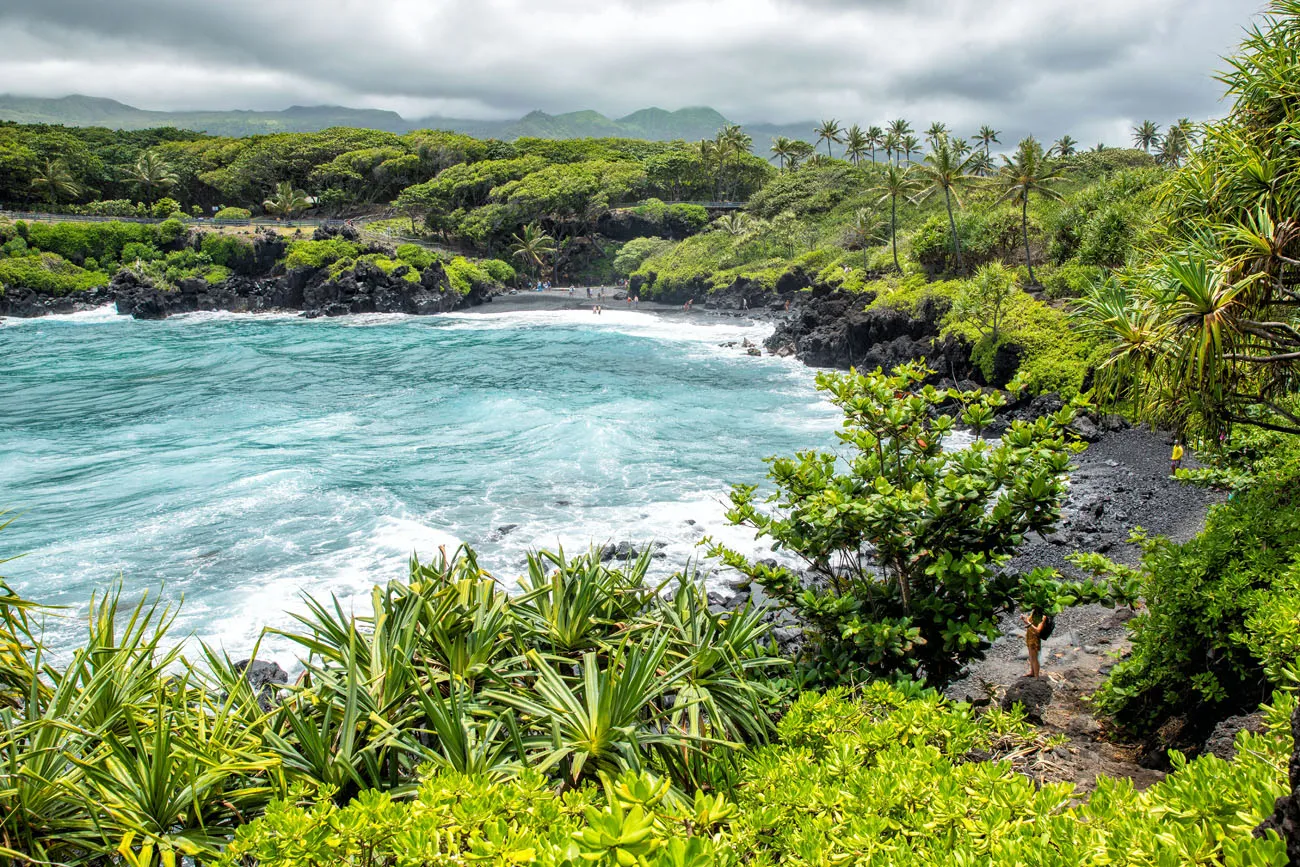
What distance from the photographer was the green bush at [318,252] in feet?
197

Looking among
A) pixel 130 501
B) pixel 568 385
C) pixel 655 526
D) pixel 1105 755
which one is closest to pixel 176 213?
pixel 568 385

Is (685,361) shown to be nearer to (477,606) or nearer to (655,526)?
(655,526)

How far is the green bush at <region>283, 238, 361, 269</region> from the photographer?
59.9 meters

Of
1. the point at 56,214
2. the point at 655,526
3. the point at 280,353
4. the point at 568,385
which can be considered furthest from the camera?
the point at 56,214

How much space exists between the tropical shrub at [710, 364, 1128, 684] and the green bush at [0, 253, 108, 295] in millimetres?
70182

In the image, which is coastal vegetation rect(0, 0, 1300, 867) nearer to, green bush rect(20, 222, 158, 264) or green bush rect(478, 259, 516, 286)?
green bush rect(478, 259, 516, 286)

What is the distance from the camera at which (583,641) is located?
5664 mm

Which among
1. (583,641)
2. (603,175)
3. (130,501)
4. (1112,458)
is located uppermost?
(603,175)

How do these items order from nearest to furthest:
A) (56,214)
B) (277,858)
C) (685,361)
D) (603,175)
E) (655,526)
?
(277,858), (655,526), (685,361), (56,214), (603,175)

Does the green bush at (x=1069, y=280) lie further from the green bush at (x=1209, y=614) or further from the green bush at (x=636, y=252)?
the green bush at (x=636, y=252)

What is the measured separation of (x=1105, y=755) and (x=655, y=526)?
11958mm

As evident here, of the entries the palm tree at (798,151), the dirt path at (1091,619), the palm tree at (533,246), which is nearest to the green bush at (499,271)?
the palm tree at (533,246)

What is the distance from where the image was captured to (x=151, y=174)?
2972 inches

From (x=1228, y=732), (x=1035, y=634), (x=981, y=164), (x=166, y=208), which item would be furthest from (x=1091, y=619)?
(x=166, y=208)
